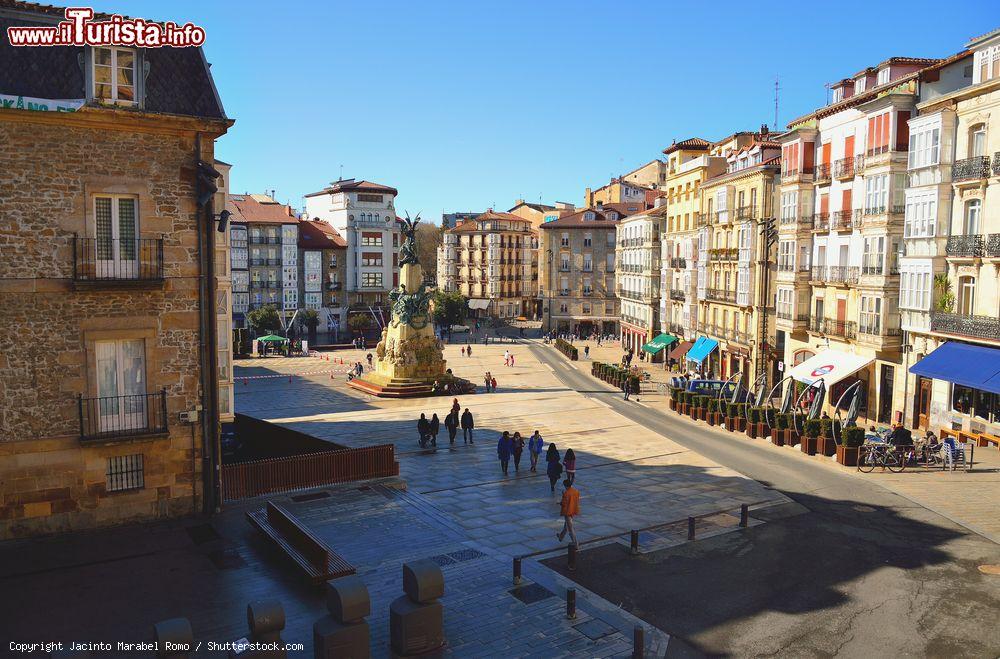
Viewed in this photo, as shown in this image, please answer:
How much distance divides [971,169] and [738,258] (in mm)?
21171

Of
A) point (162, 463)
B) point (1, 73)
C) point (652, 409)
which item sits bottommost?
point (652, 409)

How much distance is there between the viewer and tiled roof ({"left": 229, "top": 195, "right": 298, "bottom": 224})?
8100 cm

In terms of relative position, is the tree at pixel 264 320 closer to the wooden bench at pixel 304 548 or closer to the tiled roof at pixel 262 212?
the tiled roof at pixel 262 212

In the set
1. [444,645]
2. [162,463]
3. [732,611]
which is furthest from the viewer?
[162,463]

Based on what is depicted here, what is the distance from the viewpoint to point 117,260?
16.5 metres

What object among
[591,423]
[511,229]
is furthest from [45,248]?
[511,229]

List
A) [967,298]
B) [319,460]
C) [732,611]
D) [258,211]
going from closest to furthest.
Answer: [732,611]
[319,460]
[967,298]
[258,211]

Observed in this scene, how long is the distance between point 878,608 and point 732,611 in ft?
8.50

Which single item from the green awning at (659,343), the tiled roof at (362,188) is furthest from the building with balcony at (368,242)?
→ the green awning at (659,343)

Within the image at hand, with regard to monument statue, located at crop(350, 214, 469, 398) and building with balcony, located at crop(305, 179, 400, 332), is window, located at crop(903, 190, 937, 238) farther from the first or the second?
building with balcony, located at crop(305, 179, 400, 332)

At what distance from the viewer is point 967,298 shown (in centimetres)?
2886

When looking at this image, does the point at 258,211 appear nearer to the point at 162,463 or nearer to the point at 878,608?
the point at 162,463

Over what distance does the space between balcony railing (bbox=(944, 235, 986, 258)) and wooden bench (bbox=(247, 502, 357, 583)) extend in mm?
24469

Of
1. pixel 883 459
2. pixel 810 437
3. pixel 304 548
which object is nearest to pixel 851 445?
pixel 883 459
